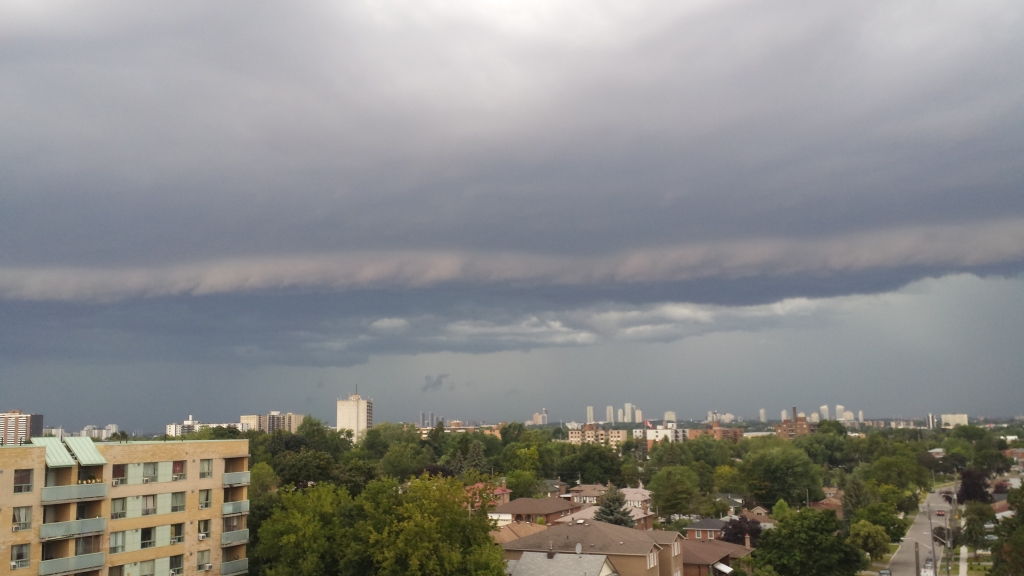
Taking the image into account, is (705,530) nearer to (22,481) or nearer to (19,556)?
(19,556)

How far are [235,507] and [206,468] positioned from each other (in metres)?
4.11

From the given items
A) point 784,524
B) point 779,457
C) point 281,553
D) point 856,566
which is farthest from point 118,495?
point 779,457

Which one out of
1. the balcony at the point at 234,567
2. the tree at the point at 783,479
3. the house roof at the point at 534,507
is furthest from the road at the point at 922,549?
the balcony at the point at 234,567

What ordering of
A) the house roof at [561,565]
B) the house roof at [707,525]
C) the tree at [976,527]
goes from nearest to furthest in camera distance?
the house roof at [561,565]
the tree at [976,527]
the house roof at [707,525]

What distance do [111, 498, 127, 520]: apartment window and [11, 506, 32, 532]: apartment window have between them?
5.41 m

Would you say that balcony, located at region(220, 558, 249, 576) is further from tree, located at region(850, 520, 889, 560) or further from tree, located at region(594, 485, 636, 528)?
tree, located at region(850, 520, 889, 560)

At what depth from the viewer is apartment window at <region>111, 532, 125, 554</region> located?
1932 inches

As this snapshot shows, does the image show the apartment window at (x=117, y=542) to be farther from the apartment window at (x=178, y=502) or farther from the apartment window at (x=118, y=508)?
the apartment window at (x=178, y=502)

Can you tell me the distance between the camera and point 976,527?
85688 mm

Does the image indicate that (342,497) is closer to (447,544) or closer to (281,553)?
(281,553)

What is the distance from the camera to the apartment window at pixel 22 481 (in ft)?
145

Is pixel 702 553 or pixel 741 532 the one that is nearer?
pixel 702 553

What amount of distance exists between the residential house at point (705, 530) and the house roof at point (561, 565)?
41.5 metres

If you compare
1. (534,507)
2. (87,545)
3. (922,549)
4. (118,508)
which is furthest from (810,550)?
(87,545)
